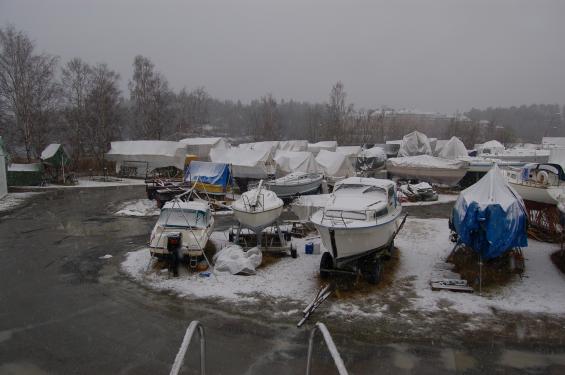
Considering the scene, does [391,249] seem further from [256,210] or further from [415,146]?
[415,146]

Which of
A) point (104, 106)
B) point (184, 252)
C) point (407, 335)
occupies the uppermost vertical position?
point (104, 106)

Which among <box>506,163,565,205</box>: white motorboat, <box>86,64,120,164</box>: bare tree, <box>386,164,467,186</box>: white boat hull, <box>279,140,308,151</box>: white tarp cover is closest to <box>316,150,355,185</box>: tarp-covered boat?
<box>386,164,467,186</box>: white boat hull

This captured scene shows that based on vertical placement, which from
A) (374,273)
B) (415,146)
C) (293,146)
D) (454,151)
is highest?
(415,146)

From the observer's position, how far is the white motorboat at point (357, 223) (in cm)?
1024

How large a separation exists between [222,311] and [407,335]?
418 cm

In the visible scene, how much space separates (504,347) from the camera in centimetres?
774

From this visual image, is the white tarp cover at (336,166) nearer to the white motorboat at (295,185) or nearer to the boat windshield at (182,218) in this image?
the white motorboat at (295,185)

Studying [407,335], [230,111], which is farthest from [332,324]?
[230,111]

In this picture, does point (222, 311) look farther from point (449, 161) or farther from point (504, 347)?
point (449, 161)

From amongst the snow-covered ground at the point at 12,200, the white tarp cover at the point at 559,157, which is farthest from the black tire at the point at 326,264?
the snow-covered ground at the point at 12,200

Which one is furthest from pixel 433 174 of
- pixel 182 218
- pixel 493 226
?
pixel 182 218

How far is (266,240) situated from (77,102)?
125 ft

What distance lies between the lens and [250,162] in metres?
26.7

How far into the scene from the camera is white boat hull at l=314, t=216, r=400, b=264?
10.2 meters
